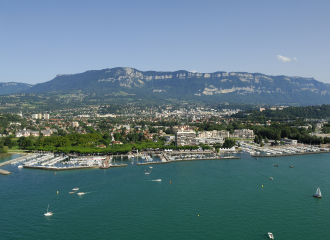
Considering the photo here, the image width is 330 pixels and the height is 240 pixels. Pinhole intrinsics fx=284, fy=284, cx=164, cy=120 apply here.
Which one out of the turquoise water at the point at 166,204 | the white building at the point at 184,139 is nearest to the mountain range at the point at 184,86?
the white building at the point at 184,139

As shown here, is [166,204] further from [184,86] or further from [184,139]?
[184,86]

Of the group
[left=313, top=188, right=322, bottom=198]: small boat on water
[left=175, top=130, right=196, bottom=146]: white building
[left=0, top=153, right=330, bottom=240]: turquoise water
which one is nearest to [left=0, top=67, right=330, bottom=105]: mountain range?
[left=175, top=130, right=196, bottom=146]: white building

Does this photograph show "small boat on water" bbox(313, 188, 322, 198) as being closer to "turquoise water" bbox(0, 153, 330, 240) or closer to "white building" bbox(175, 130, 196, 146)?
"turquoise water" bbox(0, 153, 330, 240)

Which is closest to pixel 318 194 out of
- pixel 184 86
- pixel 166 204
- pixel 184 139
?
pixel 166 204

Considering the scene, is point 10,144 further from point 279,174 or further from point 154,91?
point 154,91

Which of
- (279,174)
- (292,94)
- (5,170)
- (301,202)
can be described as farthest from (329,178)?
(292,94)

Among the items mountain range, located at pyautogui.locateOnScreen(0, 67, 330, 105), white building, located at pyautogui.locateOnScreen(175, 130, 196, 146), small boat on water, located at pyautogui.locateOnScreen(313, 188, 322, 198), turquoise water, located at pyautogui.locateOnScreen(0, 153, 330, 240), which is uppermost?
mountain range, located at pyautogui.locateOnScreen(0, 67, 330, 105)

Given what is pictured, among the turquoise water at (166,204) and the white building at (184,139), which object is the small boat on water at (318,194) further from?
the white building at (184,139)
